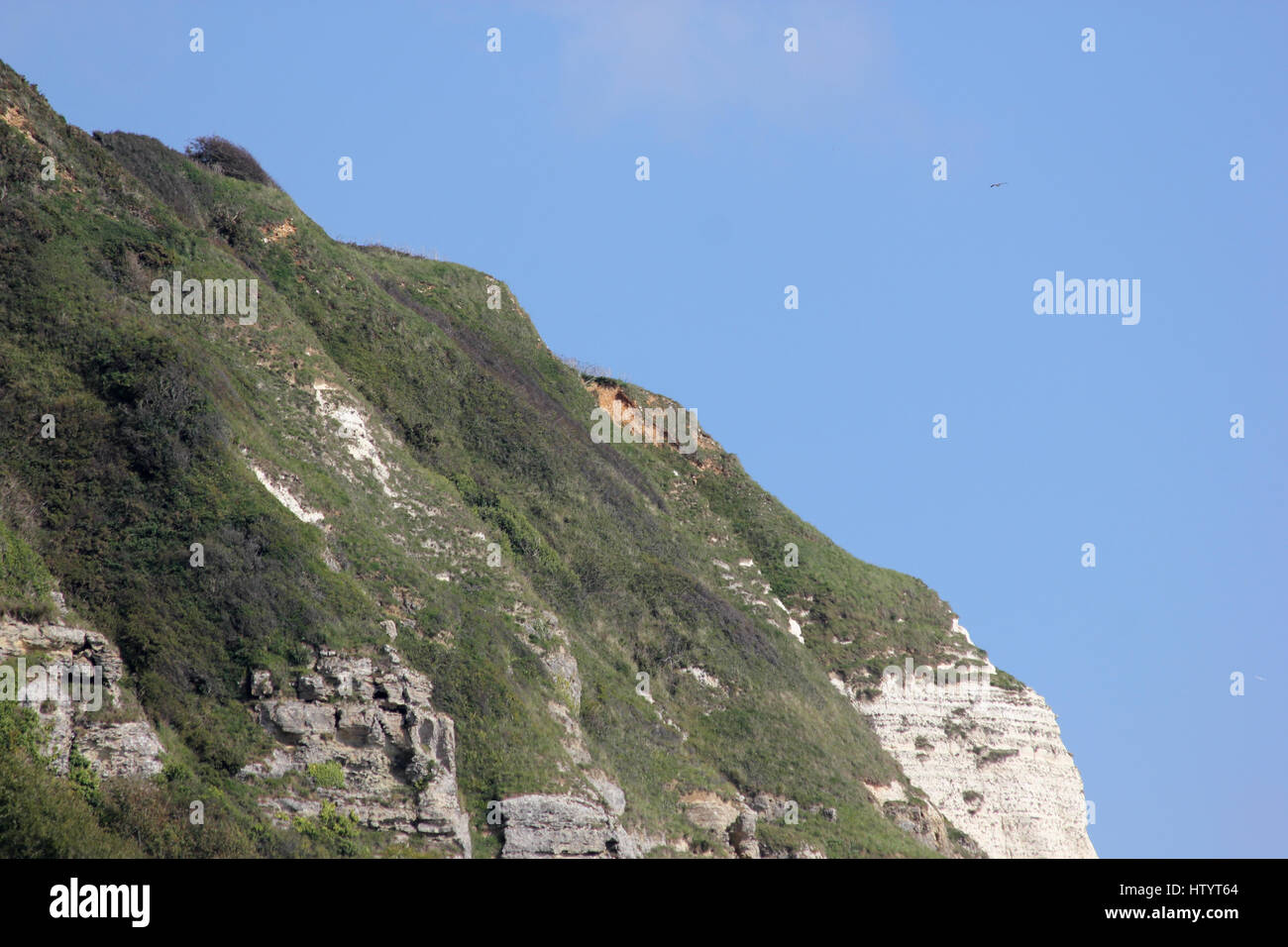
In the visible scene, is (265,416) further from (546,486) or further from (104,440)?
(546,486)

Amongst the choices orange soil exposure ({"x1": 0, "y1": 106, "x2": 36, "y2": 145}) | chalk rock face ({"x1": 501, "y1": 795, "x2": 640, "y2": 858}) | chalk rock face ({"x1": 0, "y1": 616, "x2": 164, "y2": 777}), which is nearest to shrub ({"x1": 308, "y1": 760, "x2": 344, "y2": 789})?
chalk rock face ({"x1": 0, "y1": 616, "x2": 164, "y2": 777})

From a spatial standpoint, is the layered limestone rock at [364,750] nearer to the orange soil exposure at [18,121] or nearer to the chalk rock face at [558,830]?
the chalk rock face at [558,830]

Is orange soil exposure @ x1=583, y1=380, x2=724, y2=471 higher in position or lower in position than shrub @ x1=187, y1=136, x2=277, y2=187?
lower

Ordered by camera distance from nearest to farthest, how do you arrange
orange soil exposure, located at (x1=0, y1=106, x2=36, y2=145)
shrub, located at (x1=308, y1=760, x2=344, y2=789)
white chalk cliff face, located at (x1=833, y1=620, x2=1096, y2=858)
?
shrub, located at (x1=308, y1=760, x2=344, y2=789) → orange soil exposure, located at (x1=0, y1=106, x2=36, y2=145) → white chalk cliff face, located at (x1=833, y1=620, x2=1096, y2=858)

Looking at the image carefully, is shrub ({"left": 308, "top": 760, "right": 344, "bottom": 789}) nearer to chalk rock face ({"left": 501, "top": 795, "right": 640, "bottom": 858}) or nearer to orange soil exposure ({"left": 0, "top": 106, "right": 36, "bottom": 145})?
chalk rock face ({"left": 501, "top": 795, "right": 640, "bottom": 858})
